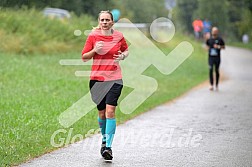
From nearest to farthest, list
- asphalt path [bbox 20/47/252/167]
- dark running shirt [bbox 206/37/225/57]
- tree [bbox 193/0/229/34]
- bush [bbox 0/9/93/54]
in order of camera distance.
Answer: asphalt path [bbox 20/47/252/167] → dark running shirt [bbox 206/37/225/57] → bush [bbox 0/9/93/54] → tree [bbox 193/0/229/34]

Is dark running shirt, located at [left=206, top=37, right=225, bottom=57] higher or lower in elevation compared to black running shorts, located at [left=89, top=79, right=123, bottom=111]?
lower

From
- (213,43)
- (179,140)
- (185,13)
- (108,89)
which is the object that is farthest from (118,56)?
(185,13)

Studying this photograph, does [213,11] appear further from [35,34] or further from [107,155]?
[107,155]

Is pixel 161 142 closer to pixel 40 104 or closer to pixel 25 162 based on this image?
pixel 25 162

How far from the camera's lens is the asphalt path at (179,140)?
8.26 meters

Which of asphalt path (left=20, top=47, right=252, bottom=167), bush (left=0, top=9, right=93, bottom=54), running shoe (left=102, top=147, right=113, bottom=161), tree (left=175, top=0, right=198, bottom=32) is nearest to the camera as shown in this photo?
running shoe (left=102, top=147, right=113, bottom=161)

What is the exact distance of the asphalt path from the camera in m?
8.26

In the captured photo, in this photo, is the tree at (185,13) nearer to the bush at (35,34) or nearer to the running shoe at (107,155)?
the bush at (35,34)

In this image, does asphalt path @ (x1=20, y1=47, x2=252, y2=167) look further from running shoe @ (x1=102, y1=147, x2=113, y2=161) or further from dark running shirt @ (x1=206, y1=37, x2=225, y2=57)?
dark running shirt @ (x1=206, y1=37, x2=225, y2=57)

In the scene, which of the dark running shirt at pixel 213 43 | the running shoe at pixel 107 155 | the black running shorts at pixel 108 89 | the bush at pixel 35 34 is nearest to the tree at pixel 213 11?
the bush at pixel 35 34

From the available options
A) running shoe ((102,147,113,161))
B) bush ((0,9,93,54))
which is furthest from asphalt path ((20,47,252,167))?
bush ((0,9,93,54))

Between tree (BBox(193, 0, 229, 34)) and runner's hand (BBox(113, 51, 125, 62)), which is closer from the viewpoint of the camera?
runner's hand (BBox(113, 51, 125, 62))

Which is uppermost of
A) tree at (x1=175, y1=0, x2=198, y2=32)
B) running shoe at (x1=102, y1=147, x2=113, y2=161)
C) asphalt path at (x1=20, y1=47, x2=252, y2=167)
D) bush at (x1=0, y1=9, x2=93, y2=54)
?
running shoe at (x1=102, y1=147, x2=113, y2=161)

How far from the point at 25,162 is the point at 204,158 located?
2417 mm
